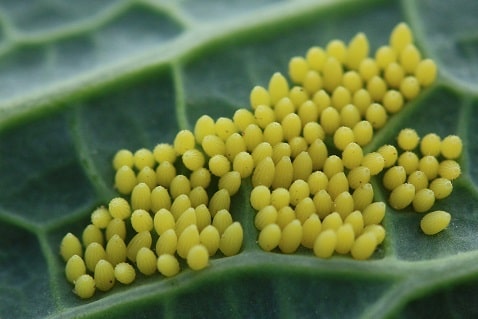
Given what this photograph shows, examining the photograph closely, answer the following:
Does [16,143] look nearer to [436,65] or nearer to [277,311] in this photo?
[277,311]

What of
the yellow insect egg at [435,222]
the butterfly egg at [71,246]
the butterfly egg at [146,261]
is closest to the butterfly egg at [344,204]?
the yellow insect egg at [435,222]

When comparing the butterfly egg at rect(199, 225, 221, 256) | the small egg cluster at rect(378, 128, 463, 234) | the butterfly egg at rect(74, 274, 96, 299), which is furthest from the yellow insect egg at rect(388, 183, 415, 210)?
the butterfly egg at rect(74, 274, 96, 299)

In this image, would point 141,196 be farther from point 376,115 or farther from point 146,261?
point 376,115

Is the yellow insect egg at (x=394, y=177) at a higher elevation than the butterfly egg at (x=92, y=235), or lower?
lower

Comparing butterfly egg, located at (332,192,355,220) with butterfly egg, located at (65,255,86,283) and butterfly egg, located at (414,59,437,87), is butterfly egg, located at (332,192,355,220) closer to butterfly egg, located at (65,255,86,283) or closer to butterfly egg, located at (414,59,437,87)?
butterfly egg, located at (414,59,437,87)

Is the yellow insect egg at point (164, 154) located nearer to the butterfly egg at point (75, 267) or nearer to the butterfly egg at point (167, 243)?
the butterfly egg at point (167, 243)

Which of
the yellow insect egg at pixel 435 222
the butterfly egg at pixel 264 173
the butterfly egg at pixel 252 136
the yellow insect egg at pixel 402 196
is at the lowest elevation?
the yellow insect egg at pixel 435 222
